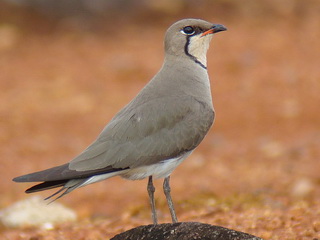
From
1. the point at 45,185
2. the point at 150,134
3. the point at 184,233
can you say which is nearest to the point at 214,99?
the point at 150,134

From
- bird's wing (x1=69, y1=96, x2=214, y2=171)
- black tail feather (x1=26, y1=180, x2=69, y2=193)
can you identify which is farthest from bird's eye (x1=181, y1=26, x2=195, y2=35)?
black tail feather (x1=26, y1=180, x2=69, y2=193)

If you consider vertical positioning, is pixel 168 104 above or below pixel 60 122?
above

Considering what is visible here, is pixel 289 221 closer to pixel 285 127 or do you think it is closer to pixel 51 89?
pixel 285 127

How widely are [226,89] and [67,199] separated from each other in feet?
16.9

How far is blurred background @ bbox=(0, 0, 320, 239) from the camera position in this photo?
788 cm

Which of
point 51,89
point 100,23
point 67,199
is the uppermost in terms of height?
point 100,23

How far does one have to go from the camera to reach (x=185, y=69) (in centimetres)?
605

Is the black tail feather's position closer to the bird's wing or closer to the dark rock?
the bird's wing

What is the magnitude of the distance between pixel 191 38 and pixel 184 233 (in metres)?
2.00

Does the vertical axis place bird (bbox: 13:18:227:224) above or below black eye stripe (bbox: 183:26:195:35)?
below

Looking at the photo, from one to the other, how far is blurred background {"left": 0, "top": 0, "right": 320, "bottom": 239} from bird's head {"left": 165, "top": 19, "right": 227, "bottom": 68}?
4.72ft

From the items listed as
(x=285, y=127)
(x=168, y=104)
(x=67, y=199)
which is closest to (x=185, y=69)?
(x=168, y=104)

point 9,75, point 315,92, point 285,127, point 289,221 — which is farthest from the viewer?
point 9,75

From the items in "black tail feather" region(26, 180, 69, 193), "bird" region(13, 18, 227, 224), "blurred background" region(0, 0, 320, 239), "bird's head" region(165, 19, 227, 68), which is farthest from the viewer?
"blurred background" region(0, 0, 320, 239)
